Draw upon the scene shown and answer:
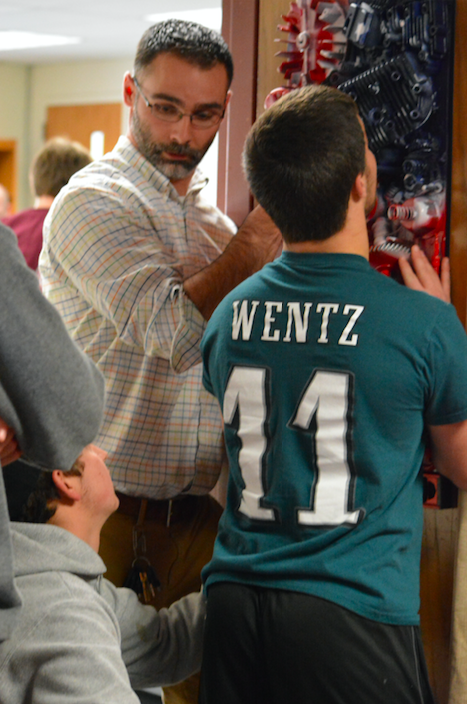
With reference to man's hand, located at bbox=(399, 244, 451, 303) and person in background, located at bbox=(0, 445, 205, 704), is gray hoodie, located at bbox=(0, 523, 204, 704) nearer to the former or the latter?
person in background, located at bbox=(0, 445, 205, 704)

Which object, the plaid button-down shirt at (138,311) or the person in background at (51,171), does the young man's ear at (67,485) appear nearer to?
the plaid button-down shirt at (138,311)

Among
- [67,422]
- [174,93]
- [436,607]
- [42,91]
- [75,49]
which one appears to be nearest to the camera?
[67,422]

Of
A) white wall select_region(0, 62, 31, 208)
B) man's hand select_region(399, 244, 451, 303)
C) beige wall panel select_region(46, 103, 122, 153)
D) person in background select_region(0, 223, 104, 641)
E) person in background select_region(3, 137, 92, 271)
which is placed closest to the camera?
person in background select_region(0, 223, 104, 641)

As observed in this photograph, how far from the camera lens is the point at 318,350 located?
107 cm

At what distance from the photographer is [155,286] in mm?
1435

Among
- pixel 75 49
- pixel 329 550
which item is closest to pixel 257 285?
pixel 329 550

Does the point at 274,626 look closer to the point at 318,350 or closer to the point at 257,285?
the point at 318,350

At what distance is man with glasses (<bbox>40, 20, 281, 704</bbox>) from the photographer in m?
1.46

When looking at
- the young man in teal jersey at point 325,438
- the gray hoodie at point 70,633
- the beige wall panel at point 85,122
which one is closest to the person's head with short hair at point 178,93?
the young man in teal jersey at point 325,438

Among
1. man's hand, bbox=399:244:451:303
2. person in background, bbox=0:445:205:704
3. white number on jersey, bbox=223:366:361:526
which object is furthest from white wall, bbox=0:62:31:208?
white number on jersey, bbox=223:366:361:526

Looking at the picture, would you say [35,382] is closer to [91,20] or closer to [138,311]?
[138,311]

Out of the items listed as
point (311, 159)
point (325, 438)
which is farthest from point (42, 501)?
point (311, 159)

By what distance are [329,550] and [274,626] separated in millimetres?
132

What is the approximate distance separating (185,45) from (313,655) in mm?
1157
